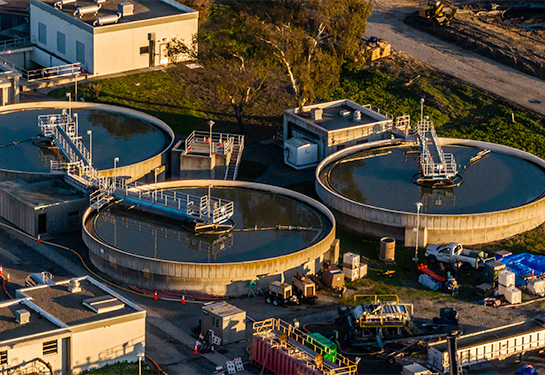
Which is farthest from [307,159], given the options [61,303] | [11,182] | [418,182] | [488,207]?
[61,303]

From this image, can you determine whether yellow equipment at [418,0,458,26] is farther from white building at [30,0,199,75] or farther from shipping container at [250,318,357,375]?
shipping container at [250,318,357,375]

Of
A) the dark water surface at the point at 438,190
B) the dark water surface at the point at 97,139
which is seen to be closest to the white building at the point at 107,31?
the dark water surface at the point at 97,139

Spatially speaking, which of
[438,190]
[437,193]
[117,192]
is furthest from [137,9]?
[437,193]

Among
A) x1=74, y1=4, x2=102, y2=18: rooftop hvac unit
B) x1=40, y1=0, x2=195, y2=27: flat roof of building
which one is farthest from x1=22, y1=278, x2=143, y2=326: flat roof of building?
x1=40, y1=0, x2=195, y2=27: flat roof of building

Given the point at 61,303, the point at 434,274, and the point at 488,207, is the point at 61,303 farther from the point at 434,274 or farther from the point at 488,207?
the point at 488,207

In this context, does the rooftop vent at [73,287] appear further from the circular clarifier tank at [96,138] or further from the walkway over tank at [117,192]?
the circular clarifier tank at [96,138]

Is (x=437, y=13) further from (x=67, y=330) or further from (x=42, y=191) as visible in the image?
(x=67, y=330)

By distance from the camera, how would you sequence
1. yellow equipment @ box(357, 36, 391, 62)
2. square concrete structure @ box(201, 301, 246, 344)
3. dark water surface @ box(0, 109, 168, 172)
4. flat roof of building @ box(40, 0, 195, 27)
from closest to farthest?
square concrete structure @ box(201, 301, 246, 344) → dark water surface @ box(0, 109, 168, 172) → flat roof of building @ box(40, 0, 195, 27) → yellow equipment @ box(357, 36, 391, 62)
